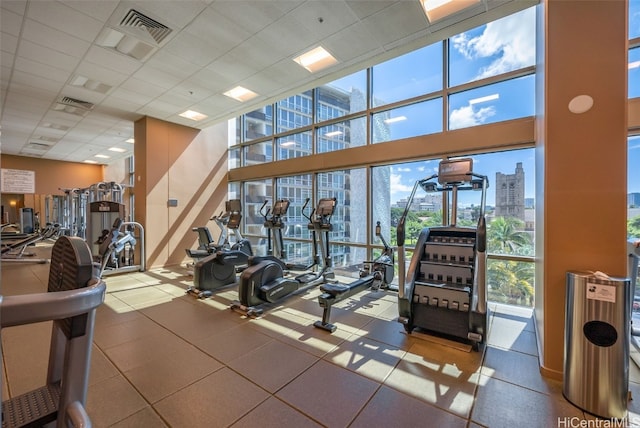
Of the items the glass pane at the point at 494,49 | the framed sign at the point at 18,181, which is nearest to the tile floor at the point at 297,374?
the glass pane at the point at 494,49

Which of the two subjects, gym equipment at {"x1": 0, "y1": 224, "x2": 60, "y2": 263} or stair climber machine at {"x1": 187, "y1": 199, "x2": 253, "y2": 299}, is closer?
stair climber machine at {"x1": 187, "y1": 199, "x2": 253, "y2": 299}

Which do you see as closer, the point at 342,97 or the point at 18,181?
the point at 342,97

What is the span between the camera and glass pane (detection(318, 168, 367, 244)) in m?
5.90

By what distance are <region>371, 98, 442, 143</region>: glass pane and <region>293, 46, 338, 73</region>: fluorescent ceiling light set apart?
1.47 meters

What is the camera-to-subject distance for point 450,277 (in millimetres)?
3475

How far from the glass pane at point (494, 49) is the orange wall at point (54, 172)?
46.1 ft

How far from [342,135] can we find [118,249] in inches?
188

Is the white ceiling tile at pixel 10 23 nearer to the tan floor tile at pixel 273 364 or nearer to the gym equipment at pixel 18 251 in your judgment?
the tan floor tile at pixel 273 364

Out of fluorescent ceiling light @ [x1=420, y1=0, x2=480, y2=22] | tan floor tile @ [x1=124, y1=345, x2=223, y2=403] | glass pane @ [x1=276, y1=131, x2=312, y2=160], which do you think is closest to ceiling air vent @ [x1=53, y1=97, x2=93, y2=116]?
glass pane @ [x1=276, y1=131, x2=312, y2=160]

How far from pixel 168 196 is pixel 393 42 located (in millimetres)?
5889

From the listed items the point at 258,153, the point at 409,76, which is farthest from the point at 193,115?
the point at 409,76

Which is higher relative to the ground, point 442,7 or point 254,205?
point 442,7

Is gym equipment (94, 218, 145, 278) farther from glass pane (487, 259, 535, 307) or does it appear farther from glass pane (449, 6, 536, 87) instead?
glass pane (449, 6, 536, 87)

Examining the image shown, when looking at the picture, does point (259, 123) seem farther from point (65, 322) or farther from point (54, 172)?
point (54, 172)
